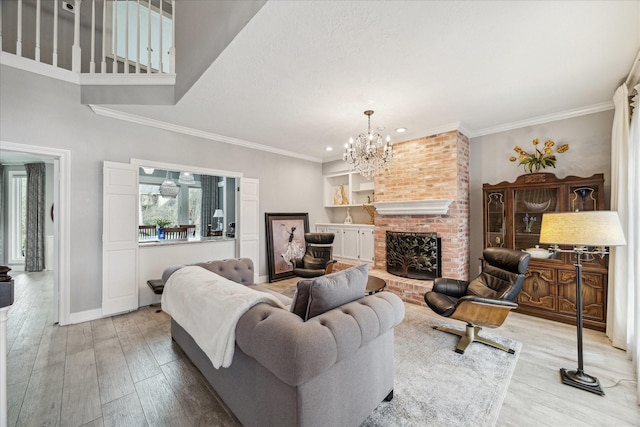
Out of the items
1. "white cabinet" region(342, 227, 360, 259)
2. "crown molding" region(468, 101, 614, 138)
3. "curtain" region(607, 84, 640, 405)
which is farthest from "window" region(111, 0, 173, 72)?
"curtain" region(607, 84, 640, 405)

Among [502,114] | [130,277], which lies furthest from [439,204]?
[130,277]

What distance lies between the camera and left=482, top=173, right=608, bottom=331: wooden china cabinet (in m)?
3.08

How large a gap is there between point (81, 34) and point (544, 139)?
22.9 feet

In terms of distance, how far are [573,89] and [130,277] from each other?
607cm

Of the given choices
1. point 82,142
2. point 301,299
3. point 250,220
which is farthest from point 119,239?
point 301,299

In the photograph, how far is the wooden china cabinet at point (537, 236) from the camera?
308cm

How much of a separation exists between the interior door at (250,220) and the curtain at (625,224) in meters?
4.96

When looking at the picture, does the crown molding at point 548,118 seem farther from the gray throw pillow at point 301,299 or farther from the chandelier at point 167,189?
the chandelier at point 167,189

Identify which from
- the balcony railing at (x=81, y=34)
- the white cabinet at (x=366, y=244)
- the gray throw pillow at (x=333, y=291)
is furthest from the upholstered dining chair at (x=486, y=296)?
the balcony railing at (x=81, y=34)

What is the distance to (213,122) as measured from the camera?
3.95 meters

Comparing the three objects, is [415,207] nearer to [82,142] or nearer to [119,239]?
[119,239]

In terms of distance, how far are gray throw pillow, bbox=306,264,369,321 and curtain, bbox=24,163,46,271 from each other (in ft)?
24.9

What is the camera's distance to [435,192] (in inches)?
166

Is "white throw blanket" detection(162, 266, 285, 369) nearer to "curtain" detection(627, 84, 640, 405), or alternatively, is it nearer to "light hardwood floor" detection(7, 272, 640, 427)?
"light hardwood floor" detection(7, 272, 640, 427)
